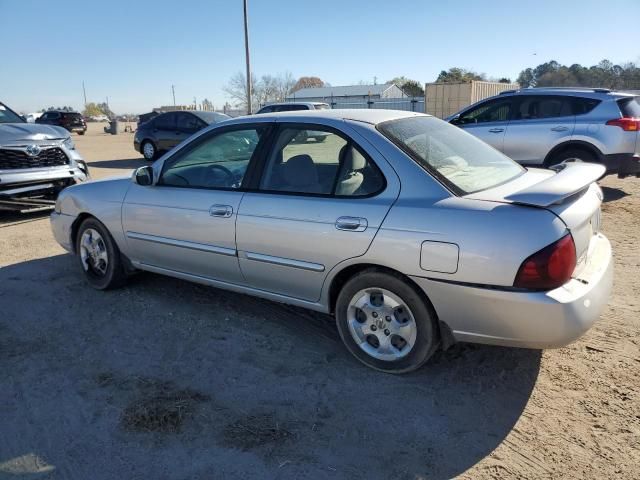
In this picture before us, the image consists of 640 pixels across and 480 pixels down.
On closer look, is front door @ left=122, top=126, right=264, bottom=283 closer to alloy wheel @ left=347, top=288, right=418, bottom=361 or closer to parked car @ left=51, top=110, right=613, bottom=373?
parked car @ left=51, top=110, right=613, bottom=373

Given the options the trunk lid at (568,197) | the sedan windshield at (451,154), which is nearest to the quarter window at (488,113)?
the sedan windshield at (451,154)

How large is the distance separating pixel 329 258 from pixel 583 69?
61599mm

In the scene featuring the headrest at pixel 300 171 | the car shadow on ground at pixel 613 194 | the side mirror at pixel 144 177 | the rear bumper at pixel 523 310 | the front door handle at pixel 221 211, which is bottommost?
the car shadow on ground at pixel 613 194

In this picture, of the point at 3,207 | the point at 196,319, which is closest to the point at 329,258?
the point at 196,319

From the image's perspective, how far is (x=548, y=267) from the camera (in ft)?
8.55

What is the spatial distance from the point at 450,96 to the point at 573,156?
1950cm

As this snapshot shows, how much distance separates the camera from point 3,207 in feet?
24.2

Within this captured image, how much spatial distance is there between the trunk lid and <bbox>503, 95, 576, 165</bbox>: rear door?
5.45 meters

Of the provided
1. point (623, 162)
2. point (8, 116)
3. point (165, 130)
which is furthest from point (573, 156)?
point (165, 130)

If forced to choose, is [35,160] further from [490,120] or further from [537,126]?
[537,126]

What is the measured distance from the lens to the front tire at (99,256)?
4.62 meters

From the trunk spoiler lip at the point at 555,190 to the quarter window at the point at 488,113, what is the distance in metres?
6.12

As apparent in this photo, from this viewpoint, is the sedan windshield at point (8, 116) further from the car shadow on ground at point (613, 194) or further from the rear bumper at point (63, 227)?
the car shadow on ground at point (613, 194)

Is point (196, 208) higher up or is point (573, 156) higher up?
point (573, 156)
